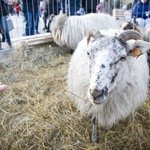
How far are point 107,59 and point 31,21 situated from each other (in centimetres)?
414

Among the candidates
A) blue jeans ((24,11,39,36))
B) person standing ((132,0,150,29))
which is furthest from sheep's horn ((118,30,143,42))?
blue jeans ((24,11,39,36))

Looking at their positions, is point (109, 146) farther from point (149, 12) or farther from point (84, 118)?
point (149, 12)

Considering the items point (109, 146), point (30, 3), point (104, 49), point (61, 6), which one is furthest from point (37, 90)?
point (61, 6)

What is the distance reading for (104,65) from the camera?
7.15 feet

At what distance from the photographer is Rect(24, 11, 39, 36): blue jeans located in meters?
5.94

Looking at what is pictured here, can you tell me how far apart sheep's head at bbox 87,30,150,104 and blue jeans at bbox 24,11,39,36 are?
3.71 metres

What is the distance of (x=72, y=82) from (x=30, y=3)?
3.32m

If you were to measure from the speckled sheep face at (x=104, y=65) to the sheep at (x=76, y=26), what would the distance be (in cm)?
268

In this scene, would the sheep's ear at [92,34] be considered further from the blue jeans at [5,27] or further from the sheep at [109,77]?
the blue jeans at [5,27]

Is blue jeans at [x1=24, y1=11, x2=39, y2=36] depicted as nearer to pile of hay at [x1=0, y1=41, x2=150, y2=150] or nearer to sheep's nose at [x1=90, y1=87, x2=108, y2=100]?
pile of hay at [x1=0, y1=41, x2=150, y2=150]

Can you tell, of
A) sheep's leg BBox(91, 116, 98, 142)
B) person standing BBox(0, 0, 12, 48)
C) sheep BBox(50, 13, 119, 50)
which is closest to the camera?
sheep's leg BBox(91, 116, 98, 142)

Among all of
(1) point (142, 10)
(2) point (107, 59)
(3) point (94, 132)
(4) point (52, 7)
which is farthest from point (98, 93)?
(4) point (52, 7)

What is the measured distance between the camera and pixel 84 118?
309 cm

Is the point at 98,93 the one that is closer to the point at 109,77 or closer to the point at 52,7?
the point at 109,77
